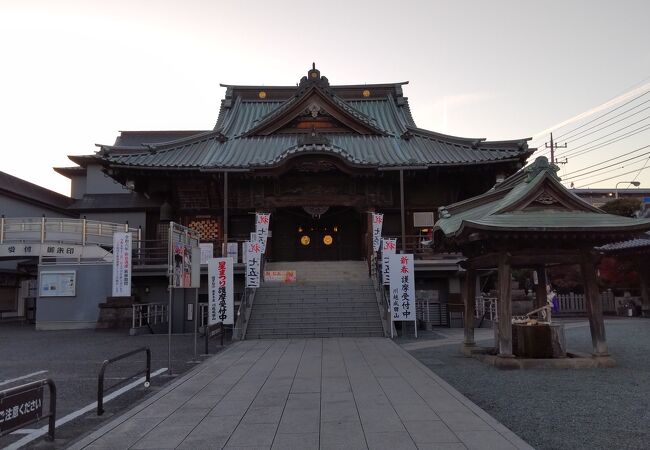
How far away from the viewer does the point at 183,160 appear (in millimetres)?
23328

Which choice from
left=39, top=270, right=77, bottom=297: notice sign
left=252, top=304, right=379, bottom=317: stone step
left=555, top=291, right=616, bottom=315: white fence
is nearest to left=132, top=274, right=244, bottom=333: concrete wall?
left=39, top=270, right=77, bottom=297: notice sign

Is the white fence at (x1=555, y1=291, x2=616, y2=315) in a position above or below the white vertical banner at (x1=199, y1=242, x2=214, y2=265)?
below

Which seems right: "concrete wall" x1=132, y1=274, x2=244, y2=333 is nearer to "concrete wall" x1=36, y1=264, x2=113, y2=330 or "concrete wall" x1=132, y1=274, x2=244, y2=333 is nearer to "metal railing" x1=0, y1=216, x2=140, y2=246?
"concrete wall" x1=36, y1=264, x2=113, y2=330

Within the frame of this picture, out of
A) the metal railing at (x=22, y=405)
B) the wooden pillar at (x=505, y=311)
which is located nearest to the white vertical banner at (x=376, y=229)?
the wooden pillar at (x=505, y=311)

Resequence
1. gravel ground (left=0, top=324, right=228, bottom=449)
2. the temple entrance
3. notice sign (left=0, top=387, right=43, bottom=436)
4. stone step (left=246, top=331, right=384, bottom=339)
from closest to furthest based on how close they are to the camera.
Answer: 1. notice sign (left=0, top=387, right=43, bottom=436)
2. gravel ground (left=0, top=324, right=228, bottom=449)
3. stone step (left=246, top=331, right=384, bottom=339)
4. the temple entrance

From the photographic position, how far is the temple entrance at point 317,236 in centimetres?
2495

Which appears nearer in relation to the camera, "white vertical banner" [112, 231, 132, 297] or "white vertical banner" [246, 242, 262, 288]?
"white vertical banner" [246, 242, 262, 288]

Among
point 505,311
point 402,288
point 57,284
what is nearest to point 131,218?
point 57,284

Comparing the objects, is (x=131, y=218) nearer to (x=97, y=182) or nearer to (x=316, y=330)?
(x=97, y=182)

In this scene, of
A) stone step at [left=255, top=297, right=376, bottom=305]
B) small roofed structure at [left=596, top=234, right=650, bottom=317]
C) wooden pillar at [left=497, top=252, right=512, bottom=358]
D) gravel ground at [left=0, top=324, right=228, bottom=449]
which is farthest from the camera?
small roofed structure at [left=596, top=234, right=650, bottom=317]

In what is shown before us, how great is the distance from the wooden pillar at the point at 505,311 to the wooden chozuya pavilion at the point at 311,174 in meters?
10.2

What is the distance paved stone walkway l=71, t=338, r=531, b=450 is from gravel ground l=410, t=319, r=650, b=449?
45 cm

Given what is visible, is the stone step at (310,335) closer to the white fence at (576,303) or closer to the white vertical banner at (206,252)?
the white vertical banner at (206,252)

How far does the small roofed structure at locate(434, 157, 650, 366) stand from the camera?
10141 millimetres
